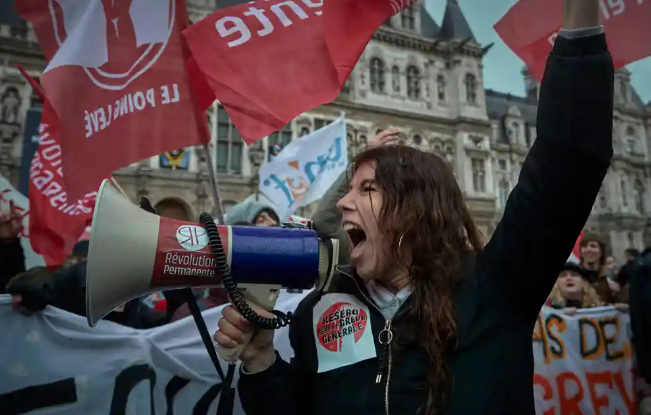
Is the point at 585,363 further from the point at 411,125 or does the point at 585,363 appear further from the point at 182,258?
the point at 411,125

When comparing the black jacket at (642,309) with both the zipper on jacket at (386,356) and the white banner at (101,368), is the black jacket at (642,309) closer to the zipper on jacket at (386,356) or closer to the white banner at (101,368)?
the white banner at (101,368)

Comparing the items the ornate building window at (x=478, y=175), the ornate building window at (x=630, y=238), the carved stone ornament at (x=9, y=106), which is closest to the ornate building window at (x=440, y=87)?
the ornate building window at (x=478, y=175)

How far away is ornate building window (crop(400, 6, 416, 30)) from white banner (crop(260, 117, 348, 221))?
19362mm

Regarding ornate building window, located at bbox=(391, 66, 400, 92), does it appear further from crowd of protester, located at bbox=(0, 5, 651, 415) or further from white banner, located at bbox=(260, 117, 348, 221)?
crowd of protester, located at bbox=(0, 5, 651, 415)

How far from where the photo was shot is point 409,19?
2572cm

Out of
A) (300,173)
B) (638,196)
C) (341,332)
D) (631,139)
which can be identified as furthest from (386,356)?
(631,139)

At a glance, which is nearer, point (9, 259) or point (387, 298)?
point (387, 298)

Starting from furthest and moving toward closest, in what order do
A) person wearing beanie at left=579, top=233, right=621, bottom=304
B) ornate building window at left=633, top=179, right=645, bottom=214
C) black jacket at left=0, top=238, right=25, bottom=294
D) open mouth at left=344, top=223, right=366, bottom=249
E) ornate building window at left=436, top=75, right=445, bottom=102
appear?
ornate building window at left=633, top=179, right=645, bottom=214, ornate building window at left=436, top=75, right=445, bottom=102, person wearing beanie at left=579, top=233, right=621, bottom=304, black jacket at left=0, top=238, right=25, bottom=294, open mouth at left=344, top=223, right=366, bottom=249

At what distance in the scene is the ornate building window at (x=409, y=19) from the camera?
2553 centimetres

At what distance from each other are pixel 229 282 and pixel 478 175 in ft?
80.6

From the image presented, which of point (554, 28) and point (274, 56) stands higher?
point (554, 28)

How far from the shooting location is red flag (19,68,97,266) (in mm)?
5113

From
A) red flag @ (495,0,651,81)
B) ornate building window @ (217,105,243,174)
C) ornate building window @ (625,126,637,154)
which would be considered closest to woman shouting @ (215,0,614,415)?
red flag @ (495,0,651,81)

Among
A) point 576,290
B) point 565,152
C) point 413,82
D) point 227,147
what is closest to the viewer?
point 565,152
